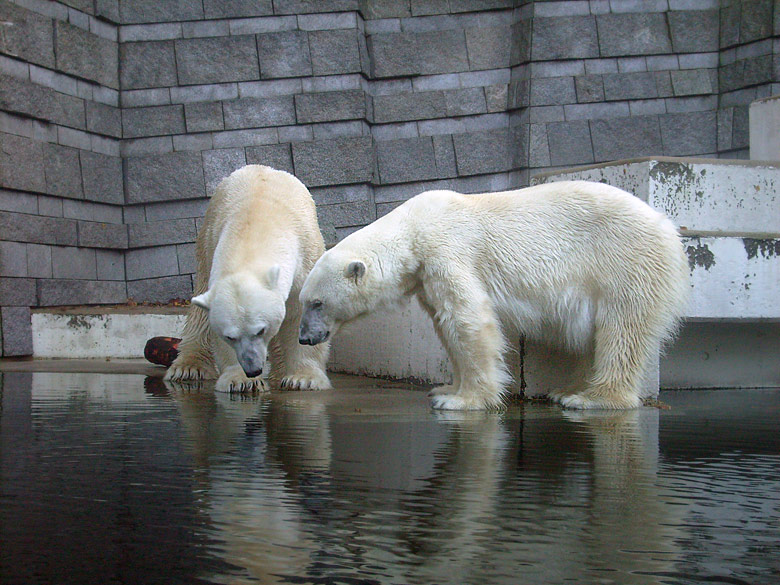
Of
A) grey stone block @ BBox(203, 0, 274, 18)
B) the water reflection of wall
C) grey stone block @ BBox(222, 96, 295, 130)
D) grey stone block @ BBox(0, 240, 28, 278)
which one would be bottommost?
the water reflection of wall

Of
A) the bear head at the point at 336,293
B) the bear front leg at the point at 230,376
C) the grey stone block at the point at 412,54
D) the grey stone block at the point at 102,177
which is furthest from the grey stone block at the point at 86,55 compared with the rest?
the bear head at the point at 336,293

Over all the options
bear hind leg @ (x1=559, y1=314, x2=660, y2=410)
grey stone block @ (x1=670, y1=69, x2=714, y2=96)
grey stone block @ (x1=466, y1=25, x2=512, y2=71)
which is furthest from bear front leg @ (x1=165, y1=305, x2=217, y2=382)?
grey stone block @ (x1=670, y1=69, x2=714, y2=96)

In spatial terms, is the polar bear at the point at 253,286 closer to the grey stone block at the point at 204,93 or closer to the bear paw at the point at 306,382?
the bear paw at the point at 306,382

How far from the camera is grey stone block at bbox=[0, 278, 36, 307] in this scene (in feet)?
28.5

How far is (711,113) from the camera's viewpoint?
10.5m

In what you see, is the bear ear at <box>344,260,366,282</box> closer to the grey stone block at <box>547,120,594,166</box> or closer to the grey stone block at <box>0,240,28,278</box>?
the grey stone block at <box>0,240,28,278</box>

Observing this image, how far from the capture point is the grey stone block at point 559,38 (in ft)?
33.9

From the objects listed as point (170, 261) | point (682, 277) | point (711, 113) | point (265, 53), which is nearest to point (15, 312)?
point (170, 261)

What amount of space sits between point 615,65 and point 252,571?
31.7 ft

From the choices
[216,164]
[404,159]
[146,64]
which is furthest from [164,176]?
[404,159]

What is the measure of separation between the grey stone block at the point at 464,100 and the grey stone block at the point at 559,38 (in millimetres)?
738

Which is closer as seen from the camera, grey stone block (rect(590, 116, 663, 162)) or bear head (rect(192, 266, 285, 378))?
bear head (rect(192, 266, 285, 378))

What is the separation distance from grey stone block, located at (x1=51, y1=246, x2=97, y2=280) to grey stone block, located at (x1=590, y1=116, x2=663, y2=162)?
5.43 m

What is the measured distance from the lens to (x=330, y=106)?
10367 millimetres
